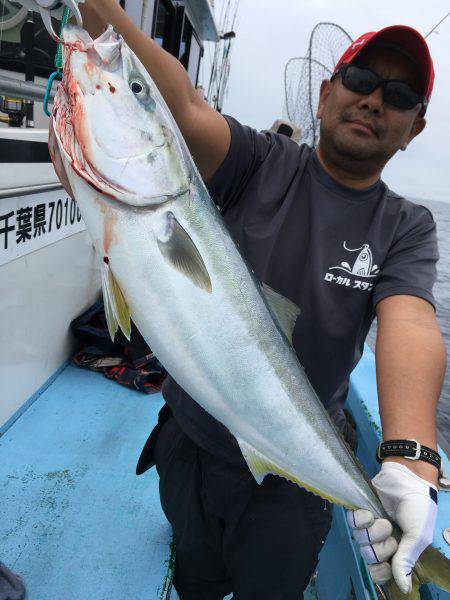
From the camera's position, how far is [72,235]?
395 centimetres

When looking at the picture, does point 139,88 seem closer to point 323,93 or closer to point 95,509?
point 323,93

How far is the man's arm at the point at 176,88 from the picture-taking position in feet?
5.27

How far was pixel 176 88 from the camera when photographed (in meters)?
Answer: 1.72

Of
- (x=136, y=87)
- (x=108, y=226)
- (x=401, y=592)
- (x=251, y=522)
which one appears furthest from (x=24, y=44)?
(x=401, y=592)

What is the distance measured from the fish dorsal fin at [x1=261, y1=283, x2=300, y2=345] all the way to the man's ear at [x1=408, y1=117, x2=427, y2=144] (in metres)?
1.14

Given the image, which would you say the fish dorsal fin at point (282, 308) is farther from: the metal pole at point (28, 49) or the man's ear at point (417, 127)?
the metal pole at point (28, 49)

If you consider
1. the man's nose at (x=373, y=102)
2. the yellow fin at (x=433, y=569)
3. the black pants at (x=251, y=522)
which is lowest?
the black pants at (x=251, y=522)

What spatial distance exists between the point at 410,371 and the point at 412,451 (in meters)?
0.31

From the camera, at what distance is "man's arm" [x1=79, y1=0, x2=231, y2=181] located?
161 centimetres

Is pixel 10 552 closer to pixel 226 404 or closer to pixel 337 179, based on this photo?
pixel 226 404

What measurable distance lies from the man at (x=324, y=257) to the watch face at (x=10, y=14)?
2.34 metres

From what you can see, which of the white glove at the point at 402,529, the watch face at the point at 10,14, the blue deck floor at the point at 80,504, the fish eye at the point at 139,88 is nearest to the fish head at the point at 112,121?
the fish eye at the point at 139,88

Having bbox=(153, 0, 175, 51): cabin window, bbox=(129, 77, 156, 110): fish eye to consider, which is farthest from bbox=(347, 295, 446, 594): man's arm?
bbox=(153, 0, 175, 51): cabin window

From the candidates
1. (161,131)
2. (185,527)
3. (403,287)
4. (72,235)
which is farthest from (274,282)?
(72,235)
